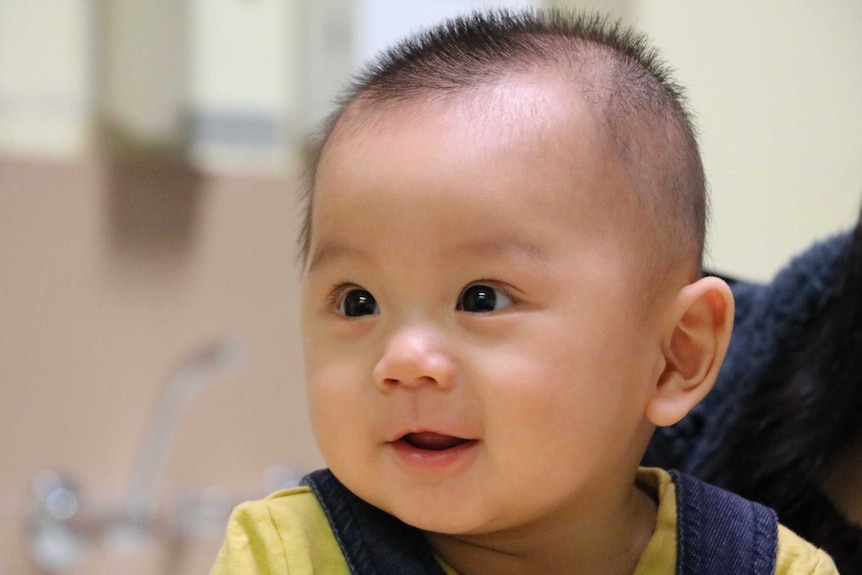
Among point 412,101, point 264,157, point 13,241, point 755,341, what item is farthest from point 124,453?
point 412,101

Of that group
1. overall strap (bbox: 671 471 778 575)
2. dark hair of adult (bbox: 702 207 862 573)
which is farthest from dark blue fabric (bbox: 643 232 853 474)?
overall strap (bbox: 671 471 778 575)

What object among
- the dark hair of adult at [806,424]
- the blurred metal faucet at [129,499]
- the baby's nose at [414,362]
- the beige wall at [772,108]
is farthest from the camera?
the beige wall at [772,108]

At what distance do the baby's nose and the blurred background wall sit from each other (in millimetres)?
1185

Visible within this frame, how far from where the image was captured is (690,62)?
5.45 ft

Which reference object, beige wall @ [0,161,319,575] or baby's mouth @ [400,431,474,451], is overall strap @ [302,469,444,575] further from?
beige wall @ [0,161,319,575]

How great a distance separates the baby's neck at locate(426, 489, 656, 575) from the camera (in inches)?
23.4

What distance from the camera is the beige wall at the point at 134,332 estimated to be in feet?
5.11

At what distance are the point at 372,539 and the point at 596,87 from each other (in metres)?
0.28

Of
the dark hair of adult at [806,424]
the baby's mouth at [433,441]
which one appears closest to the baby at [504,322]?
the baby's mouth at [433,441]

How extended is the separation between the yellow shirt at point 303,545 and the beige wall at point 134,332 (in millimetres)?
1088

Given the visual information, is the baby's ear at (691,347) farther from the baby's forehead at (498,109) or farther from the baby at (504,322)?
the baby's forehead at (498,109)

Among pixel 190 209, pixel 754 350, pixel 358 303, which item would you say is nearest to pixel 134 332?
pixel 190 209

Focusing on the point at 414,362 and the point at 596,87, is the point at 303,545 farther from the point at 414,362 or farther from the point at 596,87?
the point at 596,87

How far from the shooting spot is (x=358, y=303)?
1.84 feet
